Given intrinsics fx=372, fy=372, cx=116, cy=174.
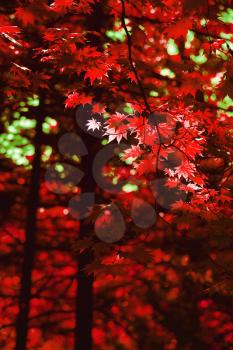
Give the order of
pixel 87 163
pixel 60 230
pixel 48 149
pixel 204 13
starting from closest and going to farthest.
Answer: pixel 204 13
pixel 87 163
pixel 48 149
pixel 60 230

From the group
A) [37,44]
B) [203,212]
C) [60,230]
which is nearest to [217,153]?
[203,212]

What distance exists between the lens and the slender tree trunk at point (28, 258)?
797cm

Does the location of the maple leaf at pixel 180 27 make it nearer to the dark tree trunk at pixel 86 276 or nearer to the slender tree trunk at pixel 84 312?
the dark tree trunk at pixel 86 276

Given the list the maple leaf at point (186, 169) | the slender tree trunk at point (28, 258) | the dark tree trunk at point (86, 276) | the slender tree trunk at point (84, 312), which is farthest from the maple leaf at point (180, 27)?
the slender tree trunk at point (28, 258)

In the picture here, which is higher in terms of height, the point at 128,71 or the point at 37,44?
the point at 128,71

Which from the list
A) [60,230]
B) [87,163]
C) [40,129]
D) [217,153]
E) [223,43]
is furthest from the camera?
[60,230]

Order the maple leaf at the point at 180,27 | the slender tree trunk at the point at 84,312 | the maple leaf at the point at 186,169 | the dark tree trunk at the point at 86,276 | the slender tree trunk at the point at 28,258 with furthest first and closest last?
the slender tree trunk at the point at 28,258, the slender tree trunk at the point at 84,312, the dark tree trunk at the point at 86,276, the maple leaf at the point at 186,169, the maple leaf at the point at 180,27

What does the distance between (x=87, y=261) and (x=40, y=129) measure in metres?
3.54

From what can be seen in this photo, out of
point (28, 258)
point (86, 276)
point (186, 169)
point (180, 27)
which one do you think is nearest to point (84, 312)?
point (86, 276)

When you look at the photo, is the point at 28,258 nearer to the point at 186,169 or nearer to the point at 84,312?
the point at 84,312

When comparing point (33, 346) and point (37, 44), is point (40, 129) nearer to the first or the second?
point (37, 44)

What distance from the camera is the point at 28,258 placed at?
323 inches

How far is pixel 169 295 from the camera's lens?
9633mm

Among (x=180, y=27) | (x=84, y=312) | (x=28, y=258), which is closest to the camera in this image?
(x=180, y=27)
